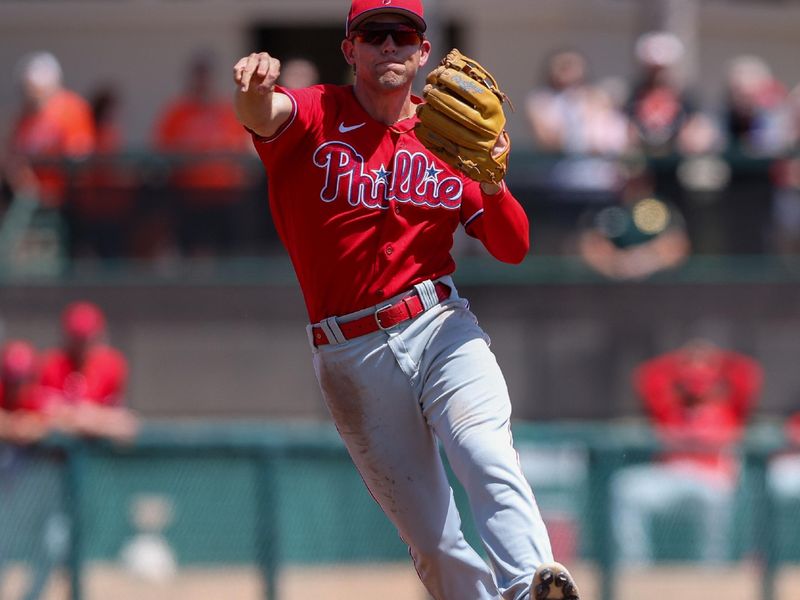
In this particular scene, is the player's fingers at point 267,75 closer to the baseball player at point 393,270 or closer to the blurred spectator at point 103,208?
the baseball player at point 393,270

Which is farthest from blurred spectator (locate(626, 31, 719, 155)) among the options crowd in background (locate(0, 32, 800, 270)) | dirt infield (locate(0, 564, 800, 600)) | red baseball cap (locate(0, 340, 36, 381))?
red baseball cap (locate(0, 340, 36, 381))

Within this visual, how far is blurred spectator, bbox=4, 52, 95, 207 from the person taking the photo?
10734mm

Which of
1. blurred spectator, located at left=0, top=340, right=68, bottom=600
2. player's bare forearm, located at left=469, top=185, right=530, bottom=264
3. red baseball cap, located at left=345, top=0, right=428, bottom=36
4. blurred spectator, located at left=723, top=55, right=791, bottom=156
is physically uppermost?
blurred spectator, located at left=723, top=55, right=791, bottom=156

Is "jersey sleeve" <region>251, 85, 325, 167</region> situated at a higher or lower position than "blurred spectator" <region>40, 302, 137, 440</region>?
higher

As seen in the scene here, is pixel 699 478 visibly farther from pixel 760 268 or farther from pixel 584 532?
pixel 760 268

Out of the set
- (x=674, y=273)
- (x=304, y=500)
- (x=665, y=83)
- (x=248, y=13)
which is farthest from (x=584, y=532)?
(x=248, y=13)

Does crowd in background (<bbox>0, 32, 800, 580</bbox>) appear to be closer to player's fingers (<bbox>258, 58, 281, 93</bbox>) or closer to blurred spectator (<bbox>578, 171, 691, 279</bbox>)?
blurred spectator (<bbox>578, 171, 691, 279</bbox>)

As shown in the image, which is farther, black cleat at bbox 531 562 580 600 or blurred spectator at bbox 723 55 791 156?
blurred spectator at bbox 723 55 791 156

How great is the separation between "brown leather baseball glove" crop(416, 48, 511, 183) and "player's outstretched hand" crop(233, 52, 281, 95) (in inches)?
20.3

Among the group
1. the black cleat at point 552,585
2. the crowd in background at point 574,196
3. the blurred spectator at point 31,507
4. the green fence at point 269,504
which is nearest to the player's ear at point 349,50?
the black cleat at point 552,585

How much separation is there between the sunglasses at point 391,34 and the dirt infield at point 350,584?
4.44 metres

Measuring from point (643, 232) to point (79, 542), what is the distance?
4.43m

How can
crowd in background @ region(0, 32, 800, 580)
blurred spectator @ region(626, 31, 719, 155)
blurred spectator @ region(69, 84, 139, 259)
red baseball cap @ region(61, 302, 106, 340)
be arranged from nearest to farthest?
red baseball cap @ region(61, 302, 106, 340)
crowd in background @ region(0, 32, 800, 580)
blurred spectator @ region(69, 84, 139, 259)
blurred spectator @ region(626, 31, 719, 155)

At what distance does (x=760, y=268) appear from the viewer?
35.2 feet
